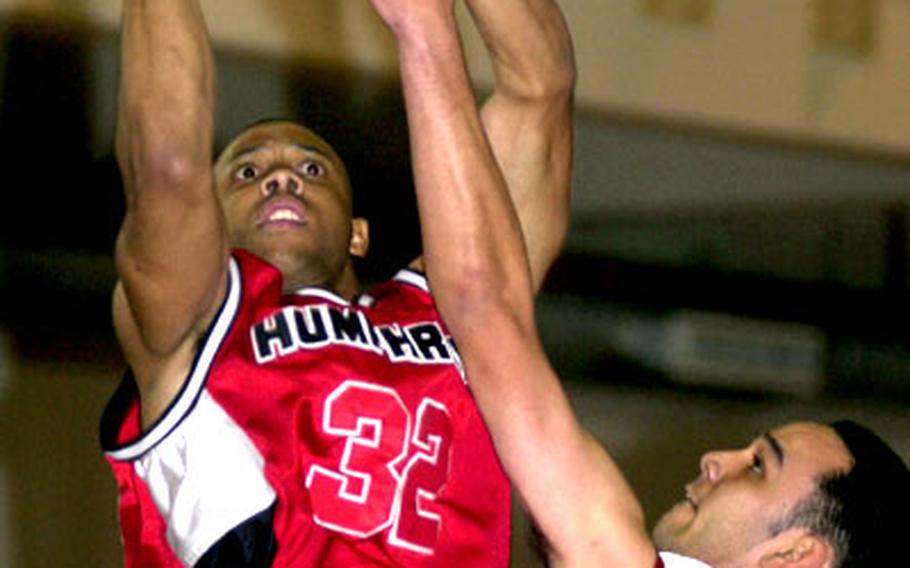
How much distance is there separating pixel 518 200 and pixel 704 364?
2.37m

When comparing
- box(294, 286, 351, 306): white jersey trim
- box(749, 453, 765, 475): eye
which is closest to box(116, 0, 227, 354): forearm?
box(294, 286, 351, 306): white jersey trim

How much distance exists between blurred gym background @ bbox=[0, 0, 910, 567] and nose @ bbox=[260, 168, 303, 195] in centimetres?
162

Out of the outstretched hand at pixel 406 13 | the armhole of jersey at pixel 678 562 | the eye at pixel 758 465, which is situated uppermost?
the outstretched hand at pixel 406 13

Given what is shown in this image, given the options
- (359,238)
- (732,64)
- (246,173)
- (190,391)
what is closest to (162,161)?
(190,391)

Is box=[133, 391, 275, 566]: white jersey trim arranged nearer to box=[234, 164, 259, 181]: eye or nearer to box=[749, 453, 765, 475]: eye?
box=[234, 164, 259, 181]: eye

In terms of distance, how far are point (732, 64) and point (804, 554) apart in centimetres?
256

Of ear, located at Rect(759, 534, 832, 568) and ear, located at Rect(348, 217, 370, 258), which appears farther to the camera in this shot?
ear, located at Rect(348, 217, 370, 258)

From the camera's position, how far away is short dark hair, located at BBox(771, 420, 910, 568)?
203 centimetres

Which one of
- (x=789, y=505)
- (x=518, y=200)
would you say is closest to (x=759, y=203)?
(x=518, y=200)

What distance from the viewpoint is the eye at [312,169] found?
7.93 feet

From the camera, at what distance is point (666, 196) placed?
15.2ft

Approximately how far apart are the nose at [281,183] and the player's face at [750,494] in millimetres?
577

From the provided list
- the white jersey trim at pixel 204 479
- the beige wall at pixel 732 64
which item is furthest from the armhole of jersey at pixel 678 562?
the beige wall at pixel 732 64

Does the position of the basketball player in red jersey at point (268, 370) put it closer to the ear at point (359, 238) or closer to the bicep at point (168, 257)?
the bicep at point (168, 257)
